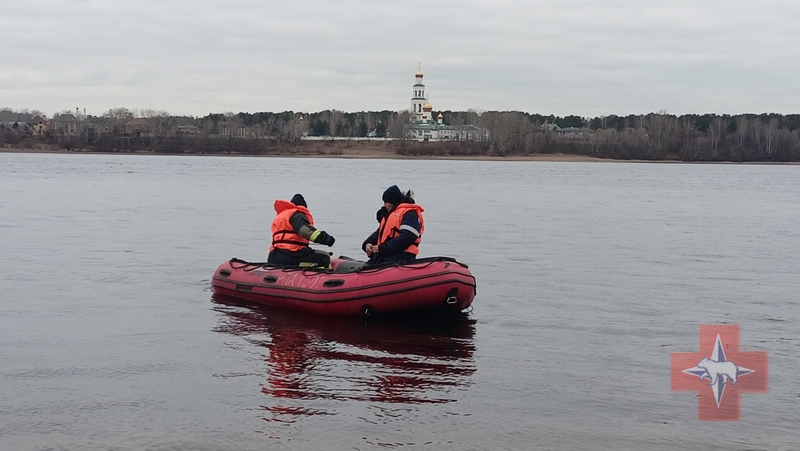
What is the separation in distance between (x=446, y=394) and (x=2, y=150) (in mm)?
105739

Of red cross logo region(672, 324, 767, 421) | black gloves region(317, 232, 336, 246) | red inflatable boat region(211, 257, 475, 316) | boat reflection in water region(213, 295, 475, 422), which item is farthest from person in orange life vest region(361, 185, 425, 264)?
red cross logo region(672, 324, 767, 421)

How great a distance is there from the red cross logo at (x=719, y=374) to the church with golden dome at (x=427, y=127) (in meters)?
103

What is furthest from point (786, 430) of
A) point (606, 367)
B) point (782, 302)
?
point (782, 302)

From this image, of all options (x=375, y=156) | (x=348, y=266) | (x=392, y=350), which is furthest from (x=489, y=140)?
(x=392, y=350)

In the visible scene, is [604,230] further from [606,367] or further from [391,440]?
[391,440]

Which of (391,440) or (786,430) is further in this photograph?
(786,430)

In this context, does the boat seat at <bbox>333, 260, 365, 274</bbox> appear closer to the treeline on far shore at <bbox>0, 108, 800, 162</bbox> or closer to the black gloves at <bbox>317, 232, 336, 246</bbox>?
the black gloves at <bbox>317, 232, 336, 246</bbox>

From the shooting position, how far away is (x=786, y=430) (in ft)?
23.8

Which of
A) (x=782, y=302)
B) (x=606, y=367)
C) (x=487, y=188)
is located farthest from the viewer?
(x=487, y=188)

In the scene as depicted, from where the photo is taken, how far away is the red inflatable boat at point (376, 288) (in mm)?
10586

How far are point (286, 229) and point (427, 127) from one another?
4555 inches

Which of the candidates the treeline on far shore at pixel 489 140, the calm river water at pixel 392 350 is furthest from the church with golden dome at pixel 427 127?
the calm river water at pixel 392 350

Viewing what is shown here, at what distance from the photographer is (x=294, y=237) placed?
12.1 m

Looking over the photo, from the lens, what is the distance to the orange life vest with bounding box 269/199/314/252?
38.9 ft
